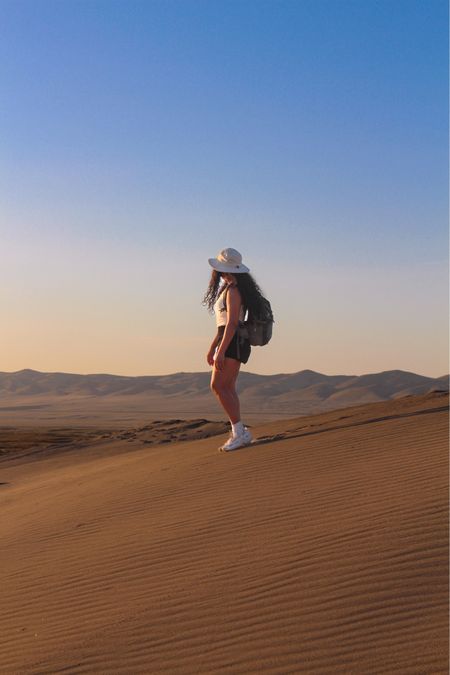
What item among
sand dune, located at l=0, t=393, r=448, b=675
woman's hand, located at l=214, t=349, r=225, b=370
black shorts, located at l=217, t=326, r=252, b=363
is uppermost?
black shorts, located at l=217, t=326, r=252, b=363

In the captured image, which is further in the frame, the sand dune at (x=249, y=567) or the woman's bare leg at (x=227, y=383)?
the woman's bare leg at (x=227, y=383)

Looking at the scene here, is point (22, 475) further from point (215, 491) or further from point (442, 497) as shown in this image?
point (442, 497)

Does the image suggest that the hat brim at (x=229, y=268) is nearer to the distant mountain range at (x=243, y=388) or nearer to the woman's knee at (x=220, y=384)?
the woman's knee at (x=220, y=384)

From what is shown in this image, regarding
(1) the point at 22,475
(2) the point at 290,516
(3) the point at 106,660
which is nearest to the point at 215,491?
(2) the point at 290,516

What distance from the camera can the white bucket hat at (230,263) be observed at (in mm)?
9547

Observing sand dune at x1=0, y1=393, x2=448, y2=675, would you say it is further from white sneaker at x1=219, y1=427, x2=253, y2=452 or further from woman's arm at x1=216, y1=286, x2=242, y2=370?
woman's arm at x1=216, y1=286, x2=242, y2=370

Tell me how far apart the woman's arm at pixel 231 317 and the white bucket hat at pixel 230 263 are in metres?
0.20

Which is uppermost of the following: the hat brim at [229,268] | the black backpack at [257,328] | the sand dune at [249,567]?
the hat brim at [229,268]

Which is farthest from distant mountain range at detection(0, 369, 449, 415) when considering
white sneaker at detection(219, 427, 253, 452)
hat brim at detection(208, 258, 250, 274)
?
hat brim at detection(208, 258, 250, 274)

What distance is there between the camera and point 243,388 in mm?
89312

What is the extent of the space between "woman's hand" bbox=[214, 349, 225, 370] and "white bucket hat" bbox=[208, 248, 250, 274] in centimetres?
83

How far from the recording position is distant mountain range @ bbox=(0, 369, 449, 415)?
74750 mm

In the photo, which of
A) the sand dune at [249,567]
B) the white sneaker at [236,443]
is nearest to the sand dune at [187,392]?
the white sneaker at [236,443]

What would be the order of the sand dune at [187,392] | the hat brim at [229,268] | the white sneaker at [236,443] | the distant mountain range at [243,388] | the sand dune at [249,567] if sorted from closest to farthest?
the sand dune at [249,567], the hat brim at [229,268], the white sneaker at [236,443], the sand dune at [187,392], the distant mountain range at [243,388]
